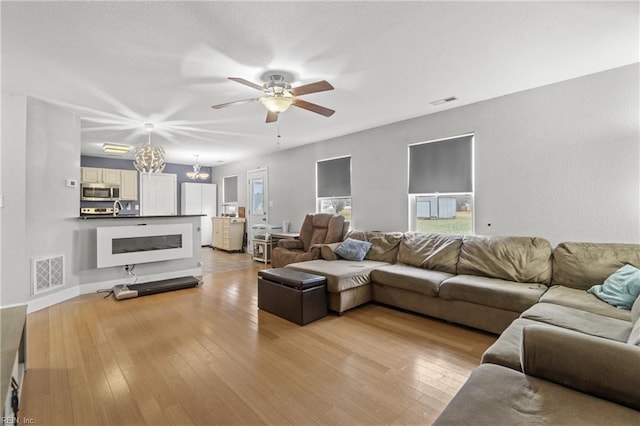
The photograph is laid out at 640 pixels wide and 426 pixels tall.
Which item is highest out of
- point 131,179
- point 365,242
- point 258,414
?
point 131,179

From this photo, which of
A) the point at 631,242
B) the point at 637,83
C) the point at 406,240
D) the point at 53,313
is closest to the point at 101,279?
the point at 53,313

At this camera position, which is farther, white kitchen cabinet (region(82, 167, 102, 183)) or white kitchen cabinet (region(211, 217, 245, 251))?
white kitchen cabinet (region(211, 217, 245, 251))

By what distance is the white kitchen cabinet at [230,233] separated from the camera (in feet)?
26.3

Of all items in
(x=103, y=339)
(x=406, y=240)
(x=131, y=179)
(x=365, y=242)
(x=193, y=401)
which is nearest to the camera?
(x=193, y=401)

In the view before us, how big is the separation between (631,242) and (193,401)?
414cm

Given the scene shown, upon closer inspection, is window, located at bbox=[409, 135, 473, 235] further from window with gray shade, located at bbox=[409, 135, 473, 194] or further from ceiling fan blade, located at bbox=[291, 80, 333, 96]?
ceiling fan blade, located at bbox=[291, 80, 333, 96]

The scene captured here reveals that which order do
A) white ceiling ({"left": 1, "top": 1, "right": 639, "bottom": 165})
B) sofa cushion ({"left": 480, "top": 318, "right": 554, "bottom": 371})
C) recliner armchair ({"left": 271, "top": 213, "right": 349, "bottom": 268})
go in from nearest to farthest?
1. sofa cushion ({"left": 480, "top": 318, "right": 554, "bottom": 371})
2. white ceiling ({"left": 1, "top": 1, "right": 639, "bottom": 165})
3. recliner armchair ({"left": 271, "top": 213, "right": 349, "bottom": 268})

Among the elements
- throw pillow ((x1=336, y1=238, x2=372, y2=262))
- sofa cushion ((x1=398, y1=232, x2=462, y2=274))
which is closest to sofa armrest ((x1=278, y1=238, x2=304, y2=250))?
throw pillow ((x1=336, y1=238, x2=372, y2=262))

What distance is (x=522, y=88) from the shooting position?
3.36m

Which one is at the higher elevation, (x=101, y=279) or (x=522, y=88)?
(x=522, y=88)

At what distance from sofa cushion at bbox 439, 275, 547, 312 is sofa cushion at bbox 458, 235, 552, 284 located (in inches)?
4.4

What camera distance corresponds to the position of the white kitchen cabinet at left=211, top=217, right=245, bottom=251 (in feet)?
26.3

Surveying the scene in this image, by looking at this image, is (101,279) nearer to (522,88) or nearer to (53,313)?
(53,313)

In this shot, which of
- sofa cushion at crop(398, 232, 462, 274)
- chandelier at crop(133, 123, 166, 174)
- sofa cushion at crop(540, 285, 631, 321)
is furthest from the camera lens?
chandelier at crop(133, 123, 166, 174)
